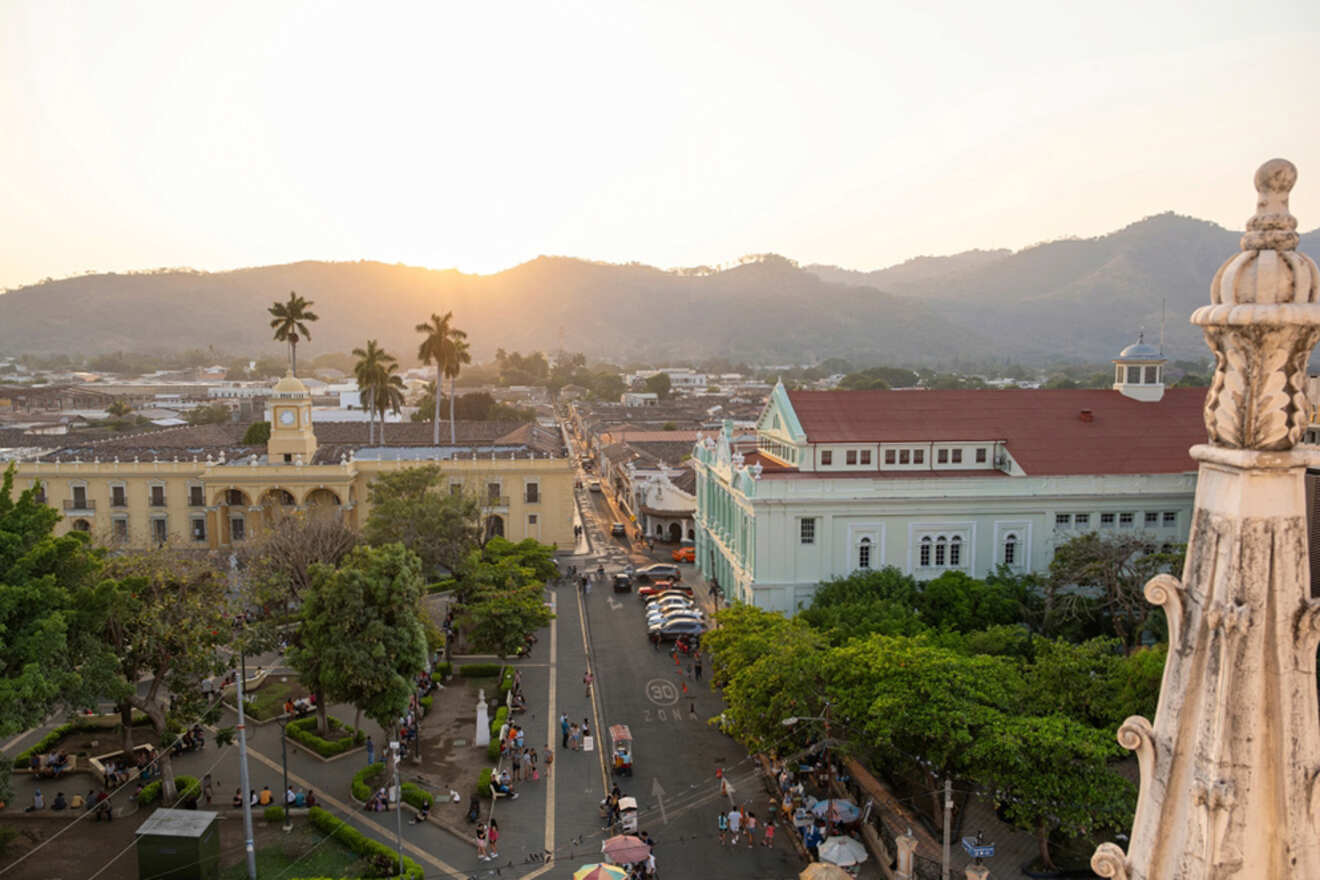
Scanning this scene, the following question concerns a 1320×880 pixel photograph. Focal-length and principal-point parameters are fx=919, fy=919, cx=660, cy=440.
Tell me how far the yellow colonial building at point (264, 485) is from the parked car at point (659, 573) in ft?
29.9

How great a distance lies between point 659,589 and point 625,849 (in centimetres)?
2774

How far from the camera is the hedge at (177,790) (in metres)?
27.2

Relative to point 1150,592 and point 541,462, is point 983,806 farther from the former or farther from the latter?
point 541,462

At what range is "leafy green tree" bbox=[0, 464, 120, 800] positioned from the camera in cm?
2205

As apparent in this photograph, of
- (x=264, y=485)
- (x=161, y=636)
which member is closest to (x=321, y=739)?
(x=161, y=636)

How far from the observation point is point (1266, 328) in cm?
695

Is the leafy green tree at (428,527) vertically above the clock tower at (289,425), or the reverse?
the clock tower at (289,425)

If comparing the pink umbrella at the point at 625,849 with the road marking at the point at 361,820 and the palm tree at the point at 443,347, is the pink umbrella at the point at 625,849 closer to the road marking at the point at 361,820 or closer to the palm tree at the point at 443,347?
the road marking at the point at 361,820

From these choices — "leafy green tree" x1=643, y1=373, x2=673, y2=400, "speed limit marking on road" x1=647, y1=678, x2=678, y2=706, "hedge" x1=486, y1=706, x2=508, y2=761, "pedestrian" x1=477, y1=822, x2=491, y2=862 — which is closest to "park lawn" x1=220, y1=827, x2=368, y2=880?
"pedestrian" x1=477, y1=822, x2=491, y2=862

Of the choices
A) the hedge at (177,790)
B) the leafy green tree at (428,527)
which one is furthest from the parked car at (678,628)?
the hedge at (177,790)

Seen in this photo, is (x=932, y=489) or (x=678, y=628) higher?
(x=932, y=489)

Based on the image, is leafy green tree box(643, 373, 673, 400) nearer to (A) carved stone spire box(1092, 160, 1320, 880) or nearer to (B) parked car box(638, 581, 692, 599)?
(B) parked car box(638, 581, 692, 599)

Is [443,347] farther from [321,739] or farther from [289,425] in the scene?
[321,739]

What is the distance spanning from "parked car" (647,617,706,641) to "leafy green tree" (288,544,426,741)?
51.1ft
